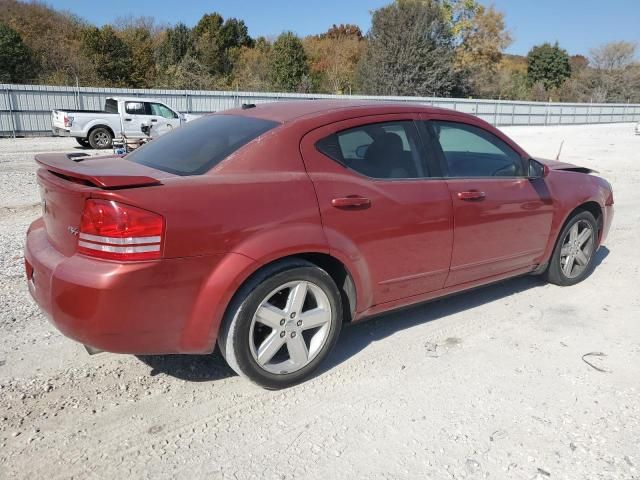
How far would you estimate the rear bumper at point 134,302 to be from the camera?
250 centimetres

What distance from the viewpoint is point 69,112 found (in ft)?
55.5

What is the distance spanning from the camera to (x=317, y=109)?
133 inches

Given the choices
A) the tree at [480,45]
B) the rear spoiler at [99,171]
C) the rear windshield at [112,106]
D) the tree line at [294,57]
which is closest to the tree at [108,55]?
the tree line at [294,57]

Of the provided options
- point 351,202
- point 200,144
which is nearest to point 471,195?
point 351,202

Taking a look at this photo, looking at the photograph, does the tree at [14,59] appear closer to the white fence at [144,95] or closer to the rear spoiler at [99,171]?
the white fence at [144,95]

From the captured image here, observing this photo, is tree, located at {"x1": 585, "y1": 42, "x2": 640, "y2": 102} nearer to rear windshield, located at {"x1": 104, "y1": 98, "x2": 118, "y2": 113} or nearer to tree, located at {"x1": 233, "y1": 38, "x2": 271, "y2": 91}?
tree, located at {"x1": 233, "y1": 38, "x2": 271, "y2": 91}

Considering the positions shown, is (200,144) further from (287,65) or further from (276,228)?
(287,65)

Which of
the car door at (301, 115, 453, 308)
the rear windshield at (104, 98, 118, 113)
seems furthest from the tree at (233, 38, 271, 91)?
the car door at (301, 115, 453, 308)

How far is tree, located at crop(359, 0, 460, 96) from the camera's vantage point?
135 ft

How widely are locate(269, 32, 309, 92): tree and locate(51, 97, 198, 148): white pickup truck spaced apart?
69.8 feet

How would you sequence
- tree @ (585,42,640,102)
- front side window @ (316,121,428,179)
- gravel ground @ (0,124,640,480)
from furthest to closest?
tree @ (585,42,640,102) → front side window @ (316,121,428,179) → gravel ground @ (0,124,640,480)

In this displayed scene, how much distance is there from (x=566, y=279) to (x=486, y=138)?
5.32 ft

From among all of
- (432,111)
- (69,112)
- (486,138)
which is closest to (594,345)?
(486,138)

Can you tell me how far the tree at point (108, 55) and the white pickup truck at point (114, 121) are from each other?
1869 centimetres
